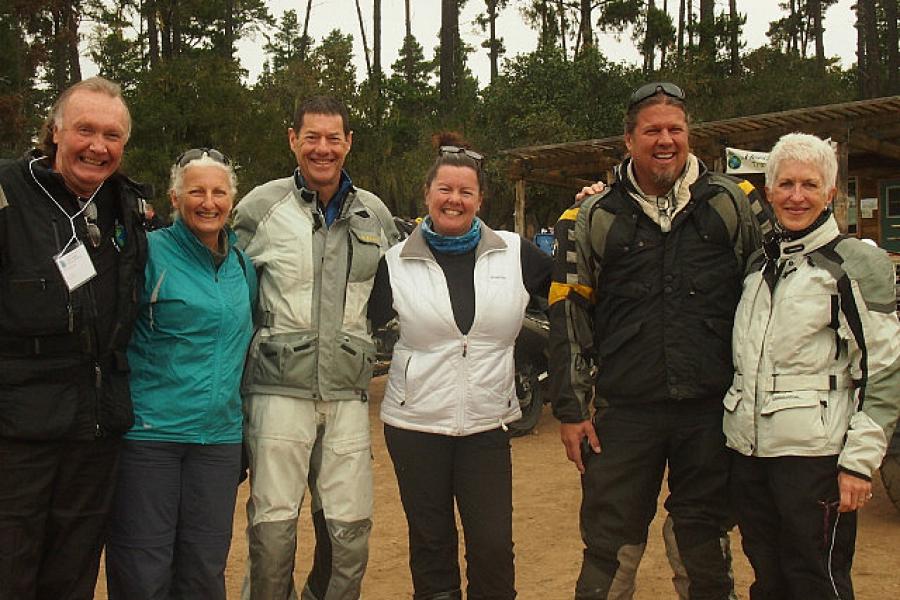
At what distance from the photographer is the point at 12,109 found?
14.6 meters

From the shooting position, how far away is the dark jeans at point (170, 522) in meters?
2.87

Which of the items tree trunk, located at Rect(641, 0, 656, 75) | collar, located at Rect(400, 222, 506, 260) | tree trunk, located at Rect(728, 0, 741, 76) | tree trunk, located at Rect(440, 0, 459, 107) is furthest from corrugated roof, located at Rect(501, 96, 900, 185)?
tree trunk, located at Rect(440, 0, 459, 107)

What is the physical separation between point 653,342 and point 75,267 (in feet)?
6.22

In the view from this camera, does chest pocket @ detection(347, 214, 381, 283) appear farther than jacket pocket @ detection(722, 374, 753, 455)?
Yes

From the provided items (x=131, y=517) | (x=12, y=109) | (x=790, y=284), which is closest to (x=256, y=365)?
(x=131, y=517)

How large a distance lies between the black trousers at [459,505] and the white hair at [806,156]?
1354 mm

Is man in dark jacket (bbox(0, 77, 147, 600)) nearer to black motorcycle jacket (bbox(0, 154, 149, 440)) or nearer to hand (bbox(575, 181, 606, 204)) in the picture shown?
black motorcycle jacket (bbox(0, 154, 149, 440))

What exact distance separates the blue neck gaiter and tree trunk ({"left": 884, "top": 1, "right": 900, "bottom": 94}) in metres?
27.4

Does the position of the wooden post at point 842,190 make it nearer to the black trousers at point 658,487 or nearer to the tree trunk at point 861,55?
the black trousers at point 658,487

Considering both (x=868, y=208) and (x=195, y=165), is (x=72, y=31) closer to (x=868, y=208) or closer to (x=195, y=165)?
(x=868, y=208)

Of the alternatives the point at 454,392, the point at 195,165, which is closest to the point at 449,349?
the point at 454,392

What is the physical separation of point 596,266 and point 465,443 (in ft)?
2.66

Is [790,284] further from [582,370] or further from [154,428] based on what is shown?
[154,428]

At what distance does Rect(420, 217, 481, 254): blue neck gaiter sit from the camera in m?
3.37
